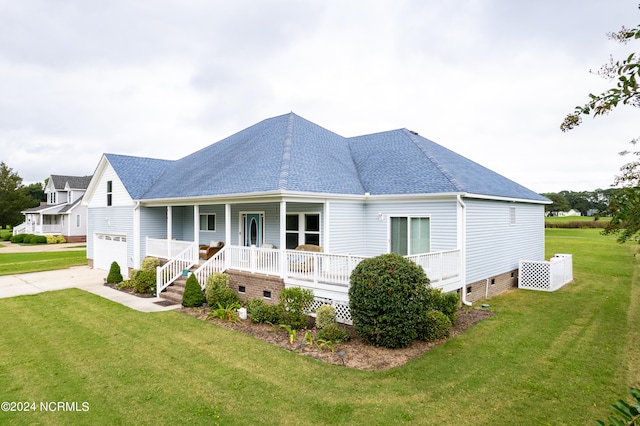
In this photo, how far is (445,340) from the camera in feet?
30.2

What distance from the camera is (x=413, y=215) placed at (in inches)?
518

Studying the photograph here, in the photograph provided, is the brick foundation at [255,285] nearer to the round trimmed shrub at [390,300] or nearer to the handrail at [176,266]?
the handrail at [176,266]

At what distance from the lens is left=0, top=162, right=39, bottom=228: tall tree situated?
52.1 m

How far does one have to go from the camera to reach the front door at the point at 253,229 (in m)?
16.1

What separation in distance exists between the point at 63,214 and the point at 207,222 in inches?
1472

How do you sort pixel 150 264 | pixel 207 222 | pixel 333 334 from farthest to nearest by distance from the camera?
pixel 207 222 < pixel 150 264 < pixel 333 334

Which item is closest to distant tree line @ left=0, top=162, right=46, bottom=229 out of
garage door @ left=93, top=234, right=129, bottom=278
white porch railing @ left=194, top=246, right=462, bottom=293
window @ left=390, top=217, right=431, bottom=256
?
garage door @ left=93, top=234, right=129, bottom=278

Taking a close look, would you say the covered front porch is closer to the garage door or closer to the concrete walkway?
the concrete walkway

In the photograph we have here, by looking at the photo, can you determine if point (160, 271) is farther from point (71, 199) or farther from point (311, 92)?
point (71, 199)

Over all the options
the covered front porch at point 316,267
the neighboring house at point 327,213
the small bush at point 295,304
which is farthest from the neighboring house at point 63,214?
the small bush at point 295,304

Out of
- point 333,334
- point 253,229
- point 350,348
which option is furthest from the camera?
point 253,229

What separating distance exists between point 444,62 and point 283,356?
14.6m

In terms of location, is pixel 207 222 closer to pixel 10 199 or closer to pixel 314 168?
pixel 314 168

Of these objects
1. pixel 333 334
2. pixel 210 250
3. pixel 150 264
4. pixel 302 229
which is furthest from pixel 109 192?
pixel 333 334
